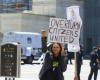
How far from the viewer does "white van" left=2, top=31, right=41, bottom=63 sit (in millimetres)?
32844

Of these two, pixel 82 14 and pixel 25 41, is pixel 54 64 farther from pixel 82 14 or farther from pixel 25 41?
pixel 82 14

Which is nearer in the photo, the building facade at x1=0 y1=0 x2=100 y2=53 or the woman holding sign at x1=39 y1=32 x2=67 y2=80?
the woman holding sign at x1=39 y1=32 x2=67 y2=80

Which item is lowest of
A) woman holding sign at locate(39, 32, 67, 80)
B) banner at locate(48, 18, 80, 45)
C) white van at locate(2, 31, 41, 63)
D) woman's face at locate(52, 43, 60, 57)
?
white van at locate(2, 31, 41, 63)

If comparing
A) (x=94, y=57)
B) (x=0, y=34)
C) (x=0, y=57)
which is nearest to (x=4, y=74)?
(x=0, y=57)

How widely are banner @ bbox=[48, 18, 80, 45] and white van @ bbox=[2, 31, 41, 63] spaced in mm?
23433

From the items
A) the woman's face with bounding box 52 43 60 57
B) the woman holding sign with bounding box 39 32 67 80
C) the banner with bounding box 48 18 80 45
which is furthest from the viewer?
the banner with bounding box 48 18 80 45

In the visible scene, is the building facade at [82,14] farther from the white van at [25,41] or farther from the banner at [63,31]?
the banner at [63,31]

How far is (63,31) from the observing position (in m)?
9.30

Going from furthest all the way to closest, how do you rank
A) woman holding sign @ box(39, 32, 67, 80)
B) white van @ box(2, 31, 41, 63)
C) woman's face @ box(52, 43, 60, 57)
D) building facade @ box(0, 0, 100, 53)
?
1. building facade @ box(0, 0, 100, 53)
2. white van @ box(2, 31, 41, 63)
3. woman holding sign @ box(39, 32, 67, 80)
4. woman's face @ box(52, 43, 60, 57)

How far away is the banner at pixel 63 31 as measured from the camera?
30.0 feet

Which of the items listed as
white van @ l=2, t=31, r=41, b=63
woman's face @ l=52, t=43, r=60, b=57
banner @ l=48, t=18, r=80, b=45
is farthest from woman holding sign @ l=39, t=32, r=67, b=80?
white van @ l=2, t=31, r=41, b=63

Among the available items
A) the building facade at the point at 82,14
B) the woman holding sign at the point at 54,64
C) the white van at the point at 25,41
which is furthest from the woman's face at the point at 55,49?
the building facade at the point at 82,14

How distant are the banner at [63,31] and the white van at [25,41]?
23.4 m

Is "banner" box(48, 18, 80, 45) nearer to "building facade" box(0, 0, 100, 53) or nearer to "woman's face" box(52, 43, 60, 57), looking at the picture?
"woman's face" box(52, 43, 60, 57)
